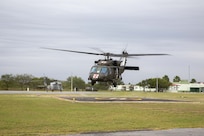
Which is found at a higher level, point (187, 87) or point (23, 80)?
point (23, 80)

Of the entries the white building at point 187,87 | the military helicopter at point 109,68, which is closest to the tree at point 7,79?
the white building at point 187,87

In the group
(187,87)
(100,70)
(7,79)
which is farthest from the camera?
(187,87)

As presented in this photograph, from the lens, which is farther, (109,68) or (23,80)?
(23,80)

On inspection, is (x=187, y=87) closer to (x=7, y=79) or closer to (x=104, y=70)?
(x=7, y=79)

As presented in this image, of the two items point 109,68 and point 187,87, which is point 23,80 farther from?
point 109,68

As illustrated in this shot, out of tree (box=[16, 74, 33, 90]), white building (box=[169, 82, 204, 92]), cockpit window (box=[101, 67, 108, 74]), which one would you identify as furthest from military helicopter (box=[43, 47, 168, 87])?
white building (box=[169, 82, 204, 92])

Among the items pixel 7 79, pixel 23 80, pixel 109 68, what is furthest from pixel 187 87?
pixel 109 68

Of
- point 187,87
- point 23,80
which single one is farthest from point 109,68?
point 187,87

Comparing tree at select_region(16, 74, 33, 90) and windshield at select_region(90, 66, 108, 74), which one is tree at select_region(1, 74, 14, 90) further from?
windshield at select_region(90, 66, 108, 74)

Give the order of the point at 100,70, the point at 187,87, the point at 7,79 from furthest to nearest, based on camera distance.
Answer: the point at 187,87 < the point at 7,79 < the point at 100,70

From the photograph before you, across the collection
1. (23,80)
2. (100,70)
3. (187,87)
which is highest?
(23,80)

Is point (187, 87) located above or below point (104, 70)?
below

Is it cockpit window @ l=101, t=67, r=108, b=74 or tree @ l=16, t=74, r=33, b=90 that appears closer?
cockpit window @ l=101, t=67, r=108, b=74

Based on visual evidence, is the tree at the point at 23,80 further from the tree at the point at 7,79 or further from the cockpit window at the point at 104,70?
the cockpit window at the point at 104,70
